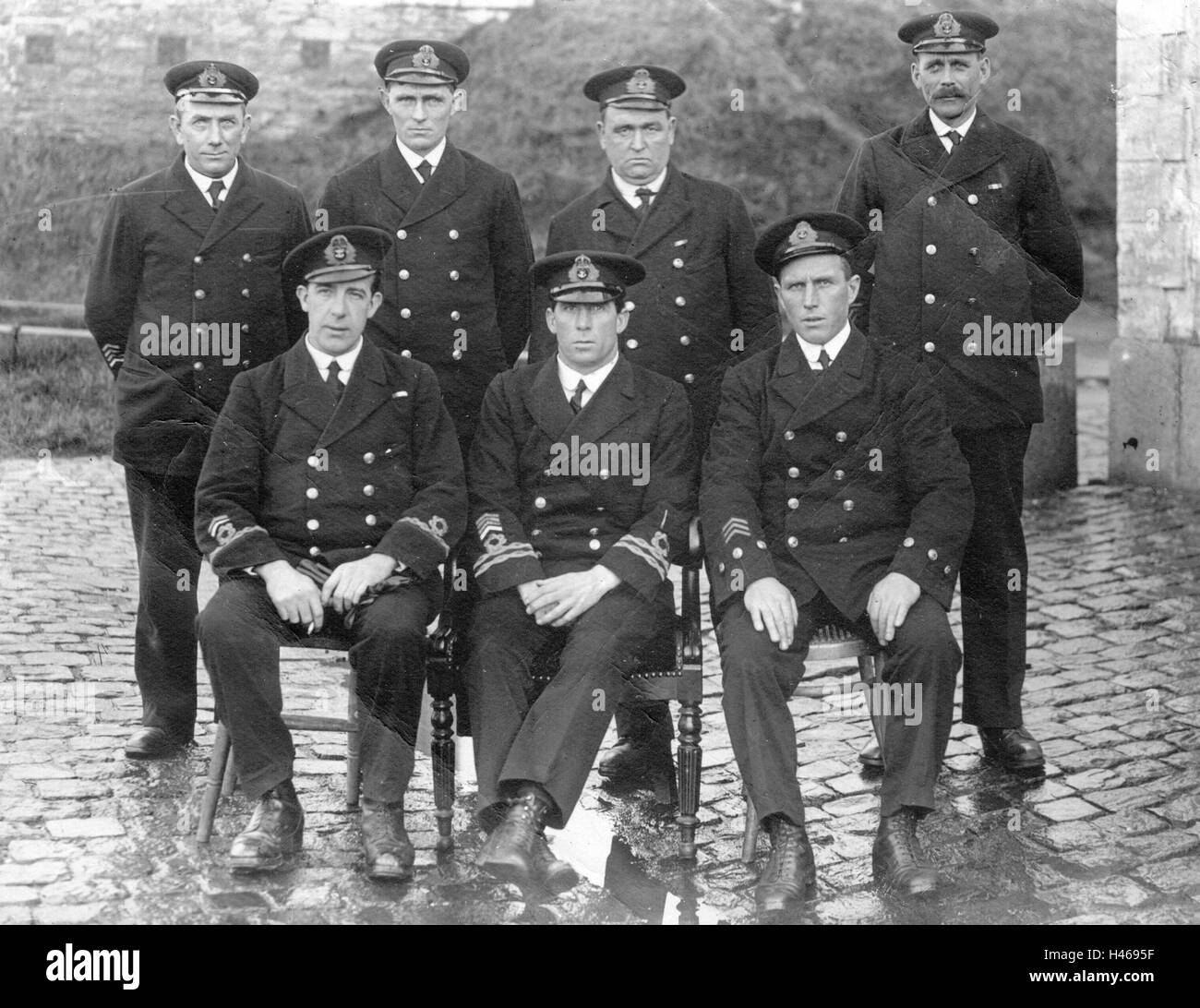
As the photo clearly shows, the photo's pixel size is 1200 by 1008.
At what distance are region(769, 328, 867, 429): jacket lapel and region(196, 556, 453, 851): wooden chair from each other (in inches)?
47.6

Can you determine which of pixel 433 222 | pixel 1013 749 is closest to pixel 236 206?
pixel 433 222

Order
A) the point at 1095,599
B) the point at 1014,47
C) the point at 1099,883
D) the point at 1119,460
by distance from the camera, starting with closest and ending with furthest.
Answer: the point at 1099,883, the point at 1095,599, the point at 1119,460, the point at 1014,47

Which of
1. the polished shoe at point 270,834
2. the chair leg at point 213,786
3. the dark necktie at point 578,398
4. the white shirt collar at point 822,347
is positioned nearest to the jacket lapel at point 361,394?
the dark necktie at point 578,398

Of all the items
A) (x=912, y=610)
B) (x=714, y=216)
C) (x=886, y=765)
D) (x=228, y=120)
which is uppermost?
(x=228, y=120)

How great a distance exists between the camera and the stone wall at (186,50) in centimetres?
648

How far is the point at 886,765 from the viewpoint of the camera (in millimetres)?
4117

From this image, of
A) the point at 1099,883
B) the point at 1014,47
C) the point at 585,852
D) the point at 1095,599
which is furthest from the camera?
the point at 1014,47

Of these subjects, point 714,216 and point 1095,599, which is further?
point 1095,599

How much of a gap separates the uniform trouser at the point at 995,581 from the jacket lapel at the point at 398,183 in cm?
190

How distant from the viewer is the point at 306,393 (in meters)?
4.44

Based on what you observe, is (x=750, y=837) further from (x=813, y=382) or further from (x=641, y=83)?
(x=641, y=83)

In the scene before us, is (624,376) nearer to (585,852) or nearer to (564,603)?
(564,603)
